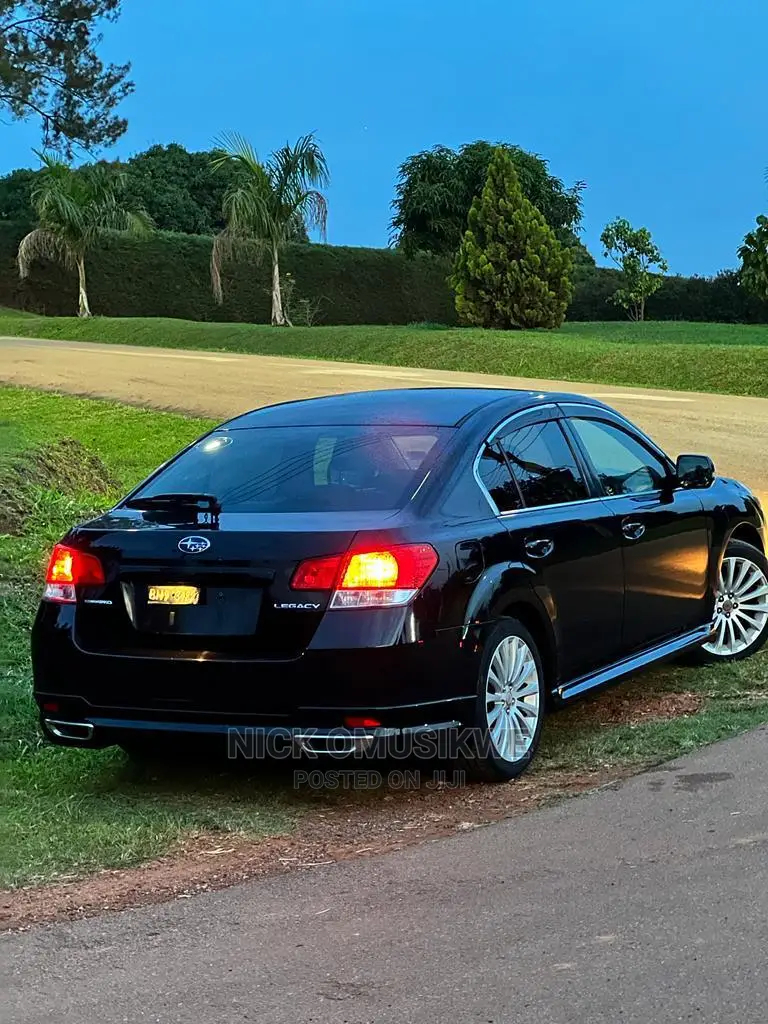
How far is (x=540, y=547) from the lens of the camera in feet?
18.0

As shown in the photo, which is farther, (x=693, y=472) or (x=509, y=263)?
(x=509, y=263)

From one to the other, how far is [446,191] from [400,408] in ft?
128

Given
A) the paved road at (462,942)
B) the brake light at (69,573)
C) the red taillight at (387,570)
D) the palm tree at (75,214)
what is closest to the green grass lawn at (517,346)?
the palm tree at (75,214)

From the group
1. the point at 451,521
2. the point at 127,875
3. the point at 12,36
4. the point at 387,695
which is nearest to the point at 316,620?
the point at 387,695

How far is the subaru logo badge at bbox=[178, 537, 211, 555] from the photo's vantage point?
4909 millimetres

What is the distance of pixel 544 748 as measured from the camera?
227 inches

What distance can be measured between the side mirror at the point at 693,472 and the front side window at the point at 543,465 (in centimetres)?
77

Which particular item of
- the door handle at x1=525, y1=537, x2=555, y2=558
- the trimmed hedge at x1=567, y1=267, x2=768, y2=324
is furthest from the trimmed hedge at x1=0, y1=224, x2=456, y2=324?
the door handle at x1=525, y1=537, x2=555, y2=558

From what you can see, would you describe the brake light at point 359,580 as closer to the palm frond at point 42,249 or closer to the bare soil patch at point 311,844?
the bare soil patch at point 311,844

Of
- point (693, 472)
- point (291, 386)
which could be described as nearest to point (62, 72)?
point (291, 386)

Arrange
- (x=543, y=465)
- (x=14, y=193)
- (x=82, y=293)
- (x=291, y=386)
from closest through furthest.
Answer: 1. (x=543, y=465)
2. (x=291, y=386)
3. (x=82, y=293)
4. (x=14, y=193)

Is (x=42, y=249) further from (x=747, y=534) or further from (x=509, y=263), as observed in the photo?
(x=747, y=534)

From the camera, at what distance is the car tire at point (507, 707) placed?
198 inches

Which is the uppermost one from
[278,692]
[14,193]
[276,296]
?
[14,193]
